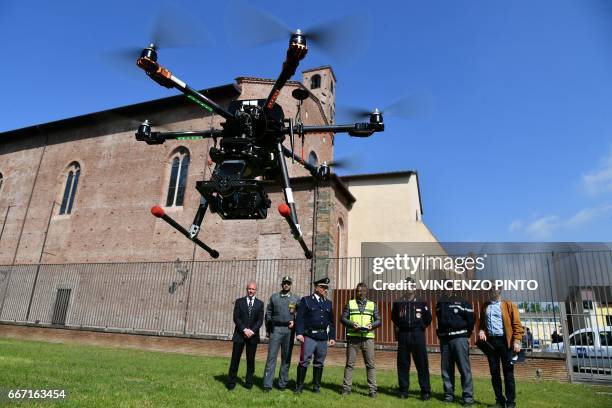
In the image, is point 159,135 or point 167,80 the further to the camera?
point 159,135

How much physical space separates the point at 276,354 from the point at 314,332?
0.77 metres

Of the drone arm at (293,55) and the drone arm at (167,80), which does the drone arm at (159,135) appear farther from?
the drone arm at (293,55)

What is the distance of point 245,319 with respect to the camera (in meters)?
7.70

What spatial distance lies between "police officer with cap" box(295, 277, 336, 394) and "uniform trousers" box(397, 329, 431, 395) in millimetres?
1312

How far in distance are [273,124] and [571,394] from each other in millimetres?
8259

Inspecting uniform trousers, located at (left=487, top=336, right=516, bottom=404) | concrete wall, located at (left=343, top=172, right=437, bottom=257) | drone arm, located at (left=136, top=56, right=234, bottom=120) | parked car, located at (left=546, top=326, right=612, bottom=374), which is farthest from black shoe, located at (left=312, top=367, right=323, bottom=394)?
concrete wall, located at (left=343, top=172, right=437, bottom=257)

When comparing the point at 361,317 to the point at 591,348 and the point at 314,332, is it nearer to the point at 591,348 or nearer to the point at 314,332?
the point at 314,332

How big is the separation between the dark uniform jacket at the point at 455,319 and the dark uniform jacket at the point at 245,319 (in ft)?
10.8

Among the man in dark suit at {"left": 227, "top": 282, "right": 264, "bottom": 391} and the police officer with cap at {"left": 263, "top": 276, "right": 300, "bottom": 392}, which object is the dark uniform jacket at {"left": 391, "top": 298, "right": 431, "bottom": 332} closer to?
the police officer with cap at {"left": 263, "top": 276, "right": 300, "bottom": 392}

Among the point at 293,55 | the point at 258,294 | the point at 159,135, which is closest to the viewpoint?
the point at 293,55

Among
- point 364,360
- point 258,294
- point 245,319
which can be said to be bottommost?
point 364,360

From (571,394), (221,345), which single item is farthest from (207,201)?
(221,345)

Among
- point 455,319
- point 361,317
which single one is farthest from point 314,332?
point 455,319

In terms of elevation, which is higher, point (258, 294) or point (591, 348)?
point (258, 294)
